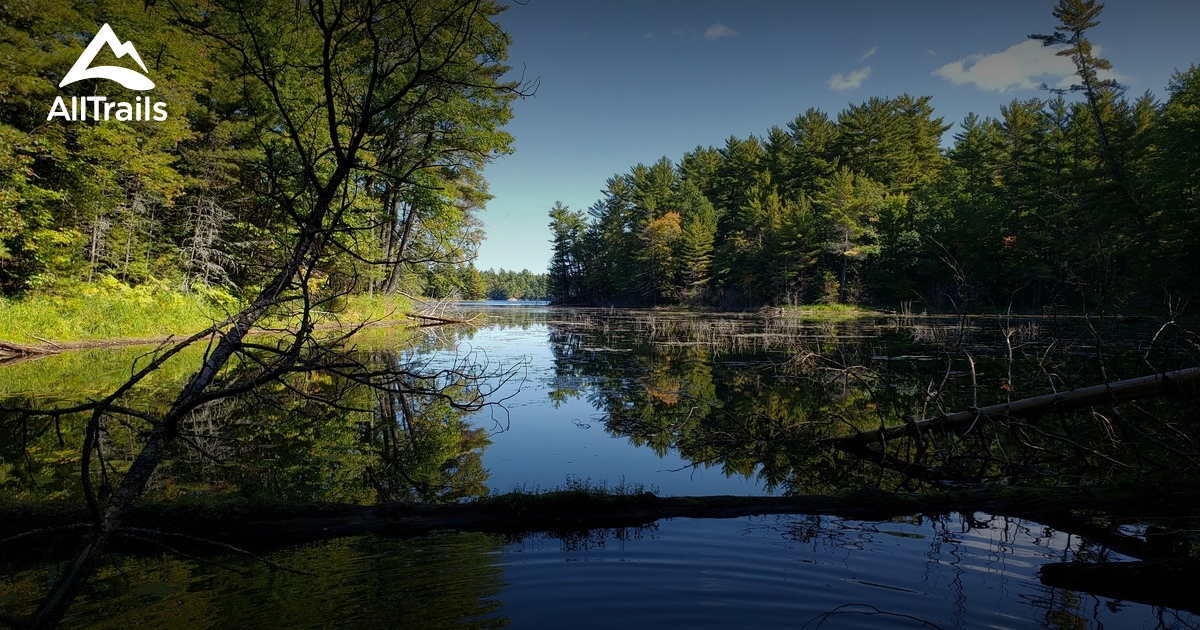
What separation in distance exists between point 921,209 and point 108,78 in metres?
55.3

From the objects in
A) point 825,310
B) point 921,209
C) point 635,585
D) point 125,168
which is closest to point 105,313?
point 125,168

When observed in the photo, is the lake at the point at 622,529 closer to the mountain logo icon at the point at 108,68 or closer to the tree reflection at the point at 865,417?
the tree reflection at the point at 865,417

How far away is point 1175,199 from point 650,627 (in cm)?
3187

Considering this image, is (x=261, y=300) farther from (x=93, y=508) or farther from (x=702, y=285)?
Answer: (x=702, y=285)

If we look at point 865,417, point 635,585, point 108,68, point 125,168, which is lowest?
point 635,585

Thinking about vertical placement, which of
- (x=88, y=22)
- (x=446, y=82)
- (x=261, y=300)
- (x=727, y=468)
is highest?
(x=88, y=22)

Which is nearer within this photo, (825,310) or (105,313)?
(105,313)

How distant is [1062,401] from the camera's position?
5.92 m

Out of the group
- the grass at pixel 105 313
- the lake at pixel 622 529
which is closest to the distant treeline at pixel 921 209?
the lake at pixel 622 529

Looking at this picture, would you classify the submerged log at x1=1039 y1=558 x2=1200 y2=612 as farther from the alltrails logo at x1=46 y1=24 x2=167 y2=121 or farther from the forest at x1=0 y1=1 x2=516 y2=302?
the alltrails logo at x1=46 y1=24 x2=167 y2=121

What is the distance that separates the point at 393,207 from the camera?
104 ft

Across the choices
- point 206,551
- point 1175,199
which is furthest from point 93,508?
point 1175,199

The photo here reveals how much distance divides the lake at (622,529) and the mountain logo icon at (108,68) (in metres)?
10.3

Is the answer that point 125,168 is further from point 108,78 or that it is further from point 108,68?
point 108,68
